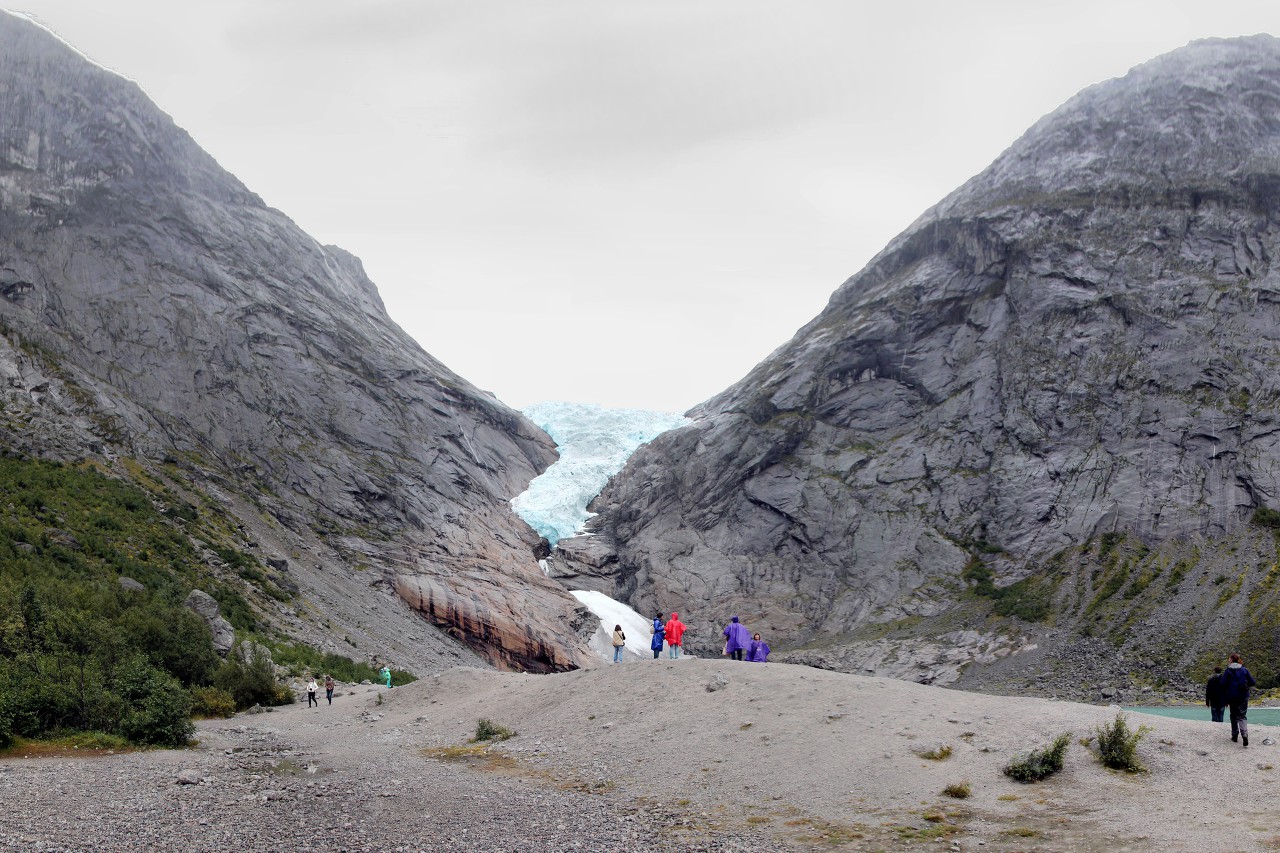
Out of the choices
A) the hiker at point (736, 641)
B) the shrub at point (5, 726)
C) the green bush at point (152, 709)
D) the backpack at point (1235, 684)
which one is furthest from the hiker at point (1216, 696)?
the shrub at point (5, 726)

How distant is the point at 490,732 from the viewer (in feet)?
85.4

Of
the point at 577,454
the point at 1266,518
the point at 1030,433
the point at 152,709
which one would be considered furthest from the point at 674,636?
the point at 577,454

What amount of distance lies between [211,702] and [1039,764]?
2698 cm

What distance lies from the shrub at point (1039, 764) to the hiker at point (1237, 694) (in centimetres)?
370

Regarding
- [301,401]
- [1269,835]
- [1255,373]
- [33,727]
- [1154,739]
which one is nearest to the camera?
[1269,835]

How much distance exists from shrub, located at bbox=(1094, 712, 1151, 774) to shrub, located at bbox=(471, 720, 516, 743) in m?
15.0

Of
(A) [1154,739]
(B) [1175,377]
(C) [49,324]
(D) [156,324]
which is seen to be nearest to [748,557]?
(B) [1175,377]

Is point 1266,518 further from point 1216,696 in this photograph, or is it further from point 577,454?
point 577,454

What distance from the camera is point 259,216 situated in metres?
99.2

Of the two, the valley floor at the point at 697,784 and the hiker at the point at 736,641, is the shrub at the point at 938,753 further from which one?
the hiker at the point at 736,641

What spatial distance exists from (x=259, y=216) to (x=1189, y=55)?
10091cm

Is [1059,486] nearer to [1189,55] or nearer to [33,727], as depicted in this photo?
[1189,55]

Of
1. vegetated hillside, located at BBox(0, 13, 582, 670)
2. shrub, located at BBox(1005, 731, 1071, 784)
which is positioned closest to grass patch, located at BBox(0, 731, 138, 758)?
shrub, located at BBox(1005, 731, 1071, 784)

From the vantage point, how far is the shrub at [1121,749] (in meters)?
16.9
